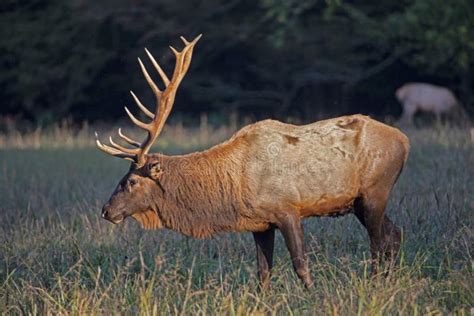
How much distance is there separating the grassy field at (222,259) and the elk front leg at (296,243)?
12 cm

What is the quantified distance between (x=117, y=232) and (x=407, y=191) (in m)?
3.38

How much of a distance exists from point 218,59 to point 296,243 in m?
22.6

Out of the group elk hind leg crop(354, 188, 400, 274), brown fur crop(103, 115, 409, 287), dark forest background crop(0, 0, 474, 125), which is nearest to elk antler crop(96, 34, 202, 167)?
brown fur crop(103, 115, 409, 287)

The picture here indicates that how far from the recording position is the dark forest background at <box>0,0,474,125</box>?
2578cm

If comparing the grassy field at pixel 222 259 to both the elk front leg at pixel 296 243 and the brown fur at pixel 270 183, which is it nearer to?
the elk front leg at pixel 296 243

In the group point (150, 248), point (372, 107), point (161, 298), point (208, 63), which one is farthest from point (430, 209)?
point (208, 63)

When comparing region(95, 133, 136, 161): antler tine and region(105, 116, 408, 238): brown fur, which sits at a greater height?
region(95, 133, 136, 161): antler tine

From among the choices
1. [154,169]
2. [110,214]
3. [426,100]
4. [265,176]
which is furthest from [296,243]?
[426,100]

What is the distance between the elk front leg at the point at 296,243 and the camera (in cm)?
750

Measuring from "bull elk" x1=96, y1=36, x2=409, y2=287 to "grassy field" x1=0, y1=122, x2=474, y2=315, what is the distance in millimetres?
335

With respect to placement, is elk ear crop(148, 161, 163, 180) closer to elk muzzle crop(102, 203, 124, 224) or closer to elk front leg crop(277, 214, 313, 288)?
elk muzzle crop(102, 203, 124, 224)

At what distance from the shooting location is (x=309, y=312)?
6.31m

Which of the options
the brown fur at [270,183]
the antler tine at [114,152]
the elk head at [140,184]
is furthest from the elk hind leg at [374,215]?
the antler tine at [114,152]

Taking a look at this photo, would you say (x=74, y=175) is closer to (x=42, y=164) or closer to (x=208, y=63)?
(x=42, y=164)
